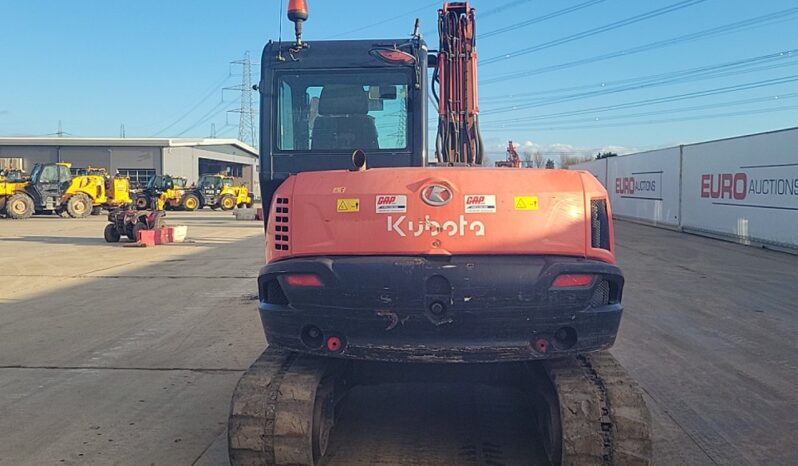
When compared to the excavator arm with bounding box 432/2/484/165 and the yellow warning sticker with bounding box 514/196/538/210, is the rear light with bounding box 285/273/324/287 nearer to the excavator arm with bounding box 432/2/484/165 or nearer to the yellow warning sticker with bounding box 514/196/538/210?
the yellow warning sticker with bounding box 514/196/538/210

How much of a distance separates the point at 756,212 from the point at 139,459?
1860 centimetres

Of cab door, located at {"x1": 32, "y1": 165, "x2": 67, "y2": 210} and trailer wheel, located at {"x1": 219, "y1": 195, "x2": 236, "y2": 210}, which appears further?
trailer wheel, located at {"x1": 219, "y1": 195, "x2": 236, "y2": 210}

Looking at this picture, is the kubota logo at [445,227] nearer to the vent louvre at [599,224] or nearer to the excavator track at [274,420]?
the vent louvre at [599,224]

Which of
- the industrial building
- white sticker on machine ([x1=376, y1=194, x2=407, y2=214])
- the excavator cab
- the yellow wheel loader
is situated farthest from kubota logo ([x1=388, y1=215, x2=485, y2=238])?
the industrial building

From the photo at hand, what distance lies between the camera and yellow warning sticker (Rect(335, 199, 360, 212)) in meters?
3.89

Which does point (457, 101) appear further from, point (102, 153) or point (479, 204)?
point (102, 153)

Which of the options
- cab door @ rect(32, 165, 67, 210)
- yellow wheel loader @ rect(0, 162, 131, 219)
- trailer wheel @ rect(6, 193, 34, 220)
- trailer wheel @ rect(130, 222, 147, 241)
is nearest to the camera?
trailer wheel @ rect(130, 222, 147, 241)

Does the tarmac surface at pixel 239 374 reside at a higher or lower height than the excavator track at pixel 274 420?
lower

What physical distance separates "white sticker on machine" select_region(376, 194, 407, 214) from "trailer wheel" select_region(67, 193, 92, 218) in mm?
33297

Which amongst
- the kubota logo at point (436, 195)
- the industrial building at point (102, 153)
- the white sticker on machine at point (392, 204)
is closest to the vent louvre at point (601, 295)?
the kubota logo at point (436, 195)

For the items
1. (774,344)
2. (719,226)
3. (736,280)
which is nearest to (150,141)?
(719,226)

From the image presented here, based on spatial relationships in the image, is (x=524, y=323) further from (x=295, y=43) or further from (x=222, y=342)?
(x=222, y=342)

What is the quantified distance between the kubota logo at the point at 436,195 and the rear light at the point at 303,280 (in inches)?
28.1

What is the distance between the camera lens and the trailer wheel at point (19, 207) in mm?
32250
